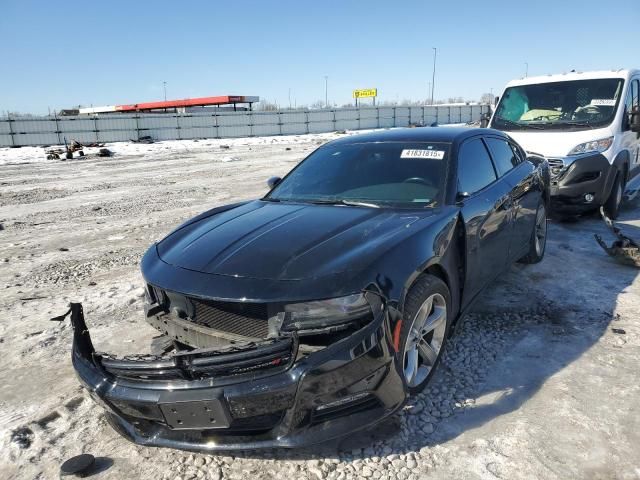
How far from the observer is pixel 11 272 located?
18.9 ft

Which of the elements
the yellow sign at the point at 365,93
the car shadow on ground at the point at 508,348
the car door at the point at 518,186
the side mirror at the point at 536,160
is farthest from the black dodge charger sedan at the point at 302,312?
the yellow sign at the point at 365,93

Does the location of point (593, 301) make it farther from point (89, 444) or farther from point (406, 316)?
point (89, 444)

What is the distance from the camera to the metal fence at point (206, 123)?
28000 mm

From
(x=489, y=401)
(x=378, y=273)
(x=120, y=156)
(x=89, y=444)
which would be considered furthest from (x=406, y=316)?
(x=120, y=156)

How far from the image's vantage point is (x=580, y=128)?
23.5 ft

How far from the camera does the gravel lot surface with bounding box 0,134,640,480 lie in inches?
98.3

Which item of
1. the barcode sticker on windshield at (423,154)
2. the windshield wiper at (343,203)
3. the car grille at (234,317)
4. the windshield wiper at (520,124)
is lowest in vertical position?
the car grille at (234,317)

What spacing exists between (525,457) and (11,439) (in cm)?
279

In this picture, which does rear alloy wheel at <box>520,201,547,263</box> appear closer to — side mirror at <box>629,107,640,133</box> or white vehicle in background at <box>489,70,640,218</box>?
white vehicle in background at <box>489,70,640,218</box>

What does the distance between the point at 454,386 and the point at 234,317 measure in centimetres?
152

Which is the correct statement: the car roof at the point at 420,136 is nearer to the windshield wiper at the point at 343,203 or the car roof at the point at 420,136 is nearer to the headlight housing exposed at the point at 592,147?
the windshield wiper at the point at 343,203

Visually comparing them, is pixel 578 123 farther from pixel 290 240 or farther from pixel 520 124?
pixel 290 240

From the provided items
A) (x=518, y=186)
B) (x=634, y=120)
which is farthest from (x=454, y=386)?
(x=634, y=120)

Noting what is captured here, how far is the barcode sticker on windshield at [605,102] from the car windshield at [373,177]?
15.8 feet
